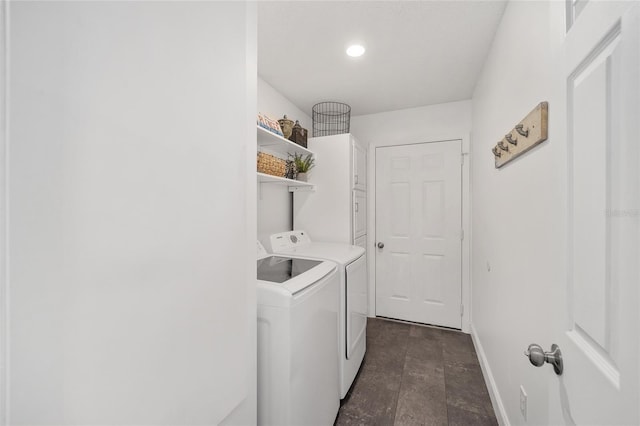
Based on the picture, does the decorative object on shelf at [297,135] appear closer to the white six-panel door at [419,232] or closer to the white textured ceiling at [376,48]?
the white textured ceiling at [376,48]

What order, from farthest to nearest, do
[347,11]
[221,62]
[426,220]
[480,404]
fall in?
1. [426,220]
2. [480,404]
3. [347,11]
4. [221,62]

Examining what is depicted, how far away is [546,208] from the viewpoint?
3.47 feet

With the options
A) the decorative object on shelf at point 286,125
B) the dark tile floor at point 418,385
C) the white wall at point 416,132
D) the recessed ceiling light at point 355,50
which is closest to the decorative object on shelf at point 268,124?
the decorative object on shelf at point 286,125

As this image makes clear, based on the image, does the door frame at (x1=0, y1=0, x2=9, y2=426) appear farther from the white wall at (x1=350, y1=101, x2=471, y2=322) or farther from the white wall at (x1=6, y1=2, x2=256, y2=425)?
the white wall at (x1=350, y1=101, x2=471, y2=322)

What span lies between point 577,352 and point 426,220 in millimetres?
2520

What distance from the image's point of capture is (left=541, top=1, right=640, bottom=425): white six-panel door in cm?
43

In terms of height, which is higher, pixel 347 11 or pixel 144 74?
pixel 347 11

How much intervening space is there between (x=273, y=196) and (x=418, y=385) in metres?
1.93

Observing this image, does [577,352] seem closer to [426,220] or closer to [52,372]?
[52,372]

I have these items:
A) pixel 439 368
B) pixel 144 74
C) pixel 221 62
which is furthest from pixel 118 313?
pixel 439 368

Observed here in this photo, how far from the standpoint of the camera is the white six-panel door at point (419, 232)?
2.93m

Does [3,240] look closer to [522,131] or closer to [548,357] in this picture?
[548,357]

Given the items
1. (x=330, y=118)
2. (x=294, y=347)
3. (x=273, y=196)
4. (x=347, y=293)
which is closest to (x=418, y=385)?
Result: (x=347, y=293)

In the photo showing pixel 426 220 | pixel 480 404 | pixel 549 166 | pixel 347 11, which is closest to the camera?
pixel 549 166
